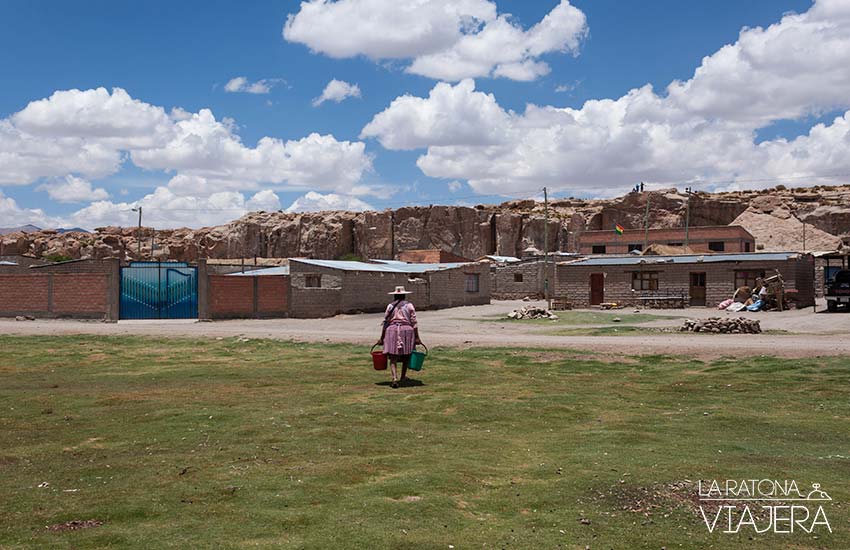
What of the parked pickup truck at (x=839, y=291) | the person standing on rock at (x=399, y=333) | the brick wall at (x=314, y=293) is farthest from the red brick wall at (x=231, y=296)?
the parked pickup truck at (x=839, y=291)

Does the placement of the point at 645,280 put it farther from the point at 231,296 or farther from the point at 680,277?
the point at 231,296

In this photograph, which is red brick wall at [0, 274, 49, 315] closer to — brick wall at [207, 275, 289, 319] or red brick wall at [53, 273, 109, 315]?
red brick wall at [53, 273, 109, 315]

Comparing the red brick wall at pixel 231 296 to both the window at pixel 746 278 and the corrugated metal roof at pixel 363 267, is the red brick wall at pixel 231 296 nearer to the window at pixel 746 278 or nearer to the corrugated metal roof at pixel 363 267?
the corrugated metal roof at pixel 363 267

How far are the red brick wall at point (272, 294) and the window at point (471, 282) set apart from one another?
18.5 meters

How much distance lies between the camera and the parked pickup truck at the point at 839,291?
3869cm

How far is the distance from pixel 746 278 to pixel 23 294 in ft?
135

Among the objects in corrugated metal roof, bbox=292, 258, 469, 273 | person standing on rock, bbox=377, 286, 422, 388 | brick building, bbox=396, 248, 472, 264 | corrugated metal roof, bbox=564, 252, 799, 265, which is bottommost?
person standing on rock, bbox=377, 286, 422, 388

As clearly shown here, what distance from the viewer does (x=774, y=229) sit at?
327ft

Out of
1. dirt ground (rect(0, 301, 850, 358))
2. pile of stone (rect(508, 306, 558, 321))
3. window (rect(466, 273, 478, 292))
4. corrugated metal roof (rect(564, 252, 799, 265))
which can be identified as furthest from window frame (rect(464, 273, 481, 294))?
pile of stone (rect(508, 306, 558, 321))

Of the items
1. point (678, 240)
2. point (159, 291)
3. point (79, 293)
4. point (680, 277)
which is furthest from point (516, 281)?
point (79, 293)

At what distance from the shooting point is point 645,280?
50000 millimetres

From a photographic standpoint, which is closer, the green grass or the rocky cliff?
the green grass

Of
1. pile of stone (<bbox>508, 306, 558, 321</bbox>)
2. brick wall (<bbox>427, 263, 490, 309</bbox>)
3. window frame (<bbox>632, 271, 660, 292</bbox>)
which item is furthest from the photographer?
brick wall (<bbox>427, 263, 490, 309</bbox>)

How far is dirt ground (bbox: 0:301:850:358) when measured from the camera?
21344 millimetres
